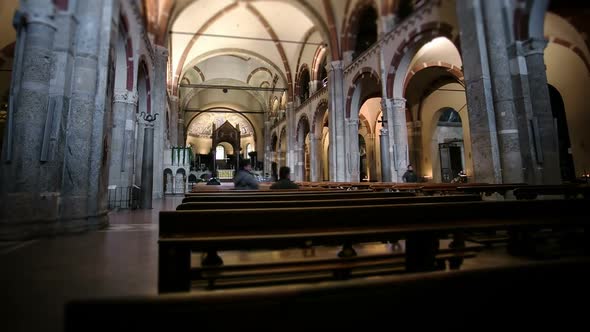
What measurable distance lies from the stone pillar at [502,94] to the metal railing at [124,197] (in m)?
8.81

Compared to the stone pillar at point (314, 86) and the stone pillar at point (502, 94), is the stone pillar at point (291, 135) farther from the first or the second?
the stone pillar at point (502, 94)

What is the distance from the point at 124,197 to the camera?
7.73 meters

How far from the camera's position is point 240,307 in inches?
19.2

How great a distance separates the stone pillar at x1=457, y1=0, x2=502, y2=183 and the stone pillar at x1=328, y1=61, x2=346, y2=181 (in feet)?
22.0

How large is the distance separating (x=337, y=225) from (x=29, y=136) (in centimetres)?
438

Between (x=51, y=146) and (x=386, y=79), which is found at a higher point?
Answer: (x=386, y=79)

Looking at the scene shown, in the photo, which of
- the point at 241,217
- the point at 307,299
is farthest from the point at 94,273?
the point at 307,299

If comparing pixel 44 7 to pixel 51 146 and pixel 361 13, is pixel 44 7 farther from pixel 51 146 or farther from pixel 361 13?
pixel 361 13

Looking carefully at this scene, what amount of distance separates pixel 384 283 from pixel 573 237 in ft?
11.8

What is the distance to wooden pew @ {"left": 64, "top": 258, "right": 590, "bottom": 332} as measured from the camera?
461 millimetres

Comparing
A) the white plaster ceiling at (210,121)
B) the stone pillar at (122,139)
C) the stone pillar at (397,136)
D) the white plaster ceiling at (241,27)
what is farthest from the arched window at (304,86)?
the stone pillar at (122,139)

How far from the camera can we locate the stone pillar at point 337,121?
1315cm

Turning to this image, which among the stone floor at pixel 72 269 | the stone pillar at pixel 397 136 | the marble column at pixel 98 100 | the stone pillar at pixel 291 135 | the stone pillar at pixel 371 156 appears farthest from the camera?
the stone pillar at pixel 291 135

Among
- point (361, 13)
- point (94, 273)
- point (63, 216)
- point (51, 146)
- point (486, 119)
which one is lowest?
point (94, 273)
